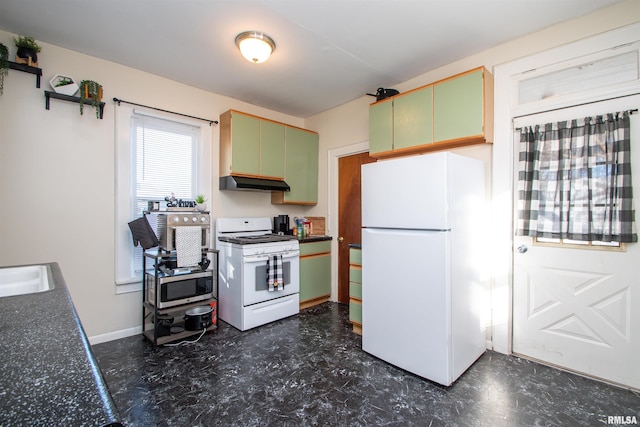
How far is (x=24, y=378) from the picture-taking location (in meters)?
0.59

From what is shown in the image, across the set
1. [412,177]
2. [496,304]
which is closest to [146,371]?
[412,177]

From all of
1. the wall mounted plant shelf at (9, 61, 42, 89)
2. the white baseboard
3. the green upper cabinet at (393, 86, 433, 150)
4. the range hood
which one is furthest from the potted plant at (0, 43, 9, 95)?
the green upper cabinet at (393, 86, 433, 150)

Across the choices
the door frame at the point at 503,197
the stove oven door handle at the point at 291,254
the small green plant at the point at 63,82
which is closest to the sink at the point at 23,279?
the small green plant at the point at 63,82

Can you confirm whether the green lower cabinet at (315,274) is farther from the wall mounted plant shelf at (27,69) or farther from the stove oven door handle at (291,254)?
the wall mounted plant shelf at (27,69)

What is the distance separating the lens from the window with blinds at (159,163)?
303 cm

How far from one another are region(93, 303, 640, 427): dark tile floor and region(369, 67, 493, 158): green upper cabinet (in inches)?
76.5

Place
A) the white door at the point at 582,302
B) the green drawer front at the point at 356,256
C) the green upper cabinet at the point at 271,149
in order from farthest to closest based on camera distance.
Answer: the green upper cabinet at the point at 271,149 → the green drawer front at the point at 356,256 → the white door at the point at 582,302

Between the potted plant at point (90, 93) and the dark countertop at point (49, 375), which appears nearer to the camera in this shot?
the dark countertop at point (49, 375)

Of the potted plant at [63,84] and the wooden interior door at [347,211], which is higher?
the potted plant at [63,84]

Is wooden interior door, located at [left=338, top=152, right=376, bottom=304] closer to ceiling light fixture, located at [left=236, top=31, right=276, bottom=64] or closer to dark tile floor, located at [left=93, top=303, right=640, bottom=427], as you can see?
dark tile floor, located at [left=93, top=303, right=640, bottom=427]

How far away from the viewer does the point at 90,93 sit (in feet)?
8.71

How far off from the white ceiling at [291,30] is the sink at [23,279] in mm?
1850

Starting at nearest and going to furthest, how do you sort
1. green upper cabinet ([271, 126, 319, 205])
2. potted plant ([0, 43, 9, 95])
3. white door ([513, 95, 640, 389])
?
white door ([513, 95, 640, 389]), potted plant ([0, 43, 9, 95]), green upper cabinet ([271, 126, 319, 205])

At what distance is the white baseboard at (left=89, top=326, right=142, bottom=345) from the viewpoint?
276cm
